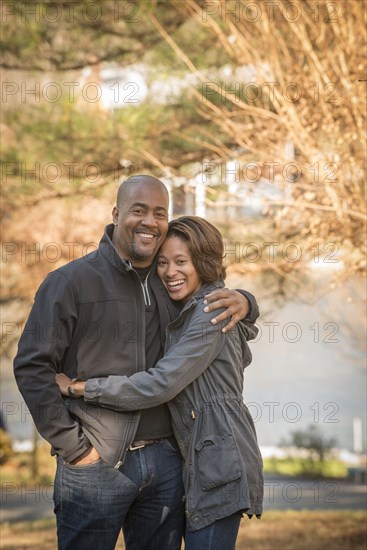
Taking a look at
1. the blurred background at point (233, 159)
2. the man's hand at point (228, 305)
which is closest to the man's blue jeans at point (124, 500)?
the man's hand at point (228, 305)

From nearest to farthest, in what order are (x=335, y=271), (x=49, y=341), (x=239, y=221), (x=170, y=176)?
(x=49, y=341) → (x=335, y=271) → (x=170, y=176) → (x=239, y=221)

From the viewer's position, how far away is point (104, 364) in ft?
10.3

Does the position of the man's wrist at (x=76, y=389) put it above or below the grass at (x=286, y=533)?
above

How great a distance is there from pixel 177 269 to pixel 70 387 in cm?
60

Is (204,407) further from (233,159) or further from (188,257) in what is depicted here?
(233,159)

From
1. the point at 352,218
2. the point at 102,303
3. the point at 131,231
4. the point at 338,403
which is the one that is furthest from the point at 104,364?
the point at 338,403

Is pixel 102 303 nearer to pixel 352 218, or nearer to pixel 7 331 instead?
pixel 352 218

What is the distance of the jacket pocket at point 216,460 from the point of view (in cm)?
302

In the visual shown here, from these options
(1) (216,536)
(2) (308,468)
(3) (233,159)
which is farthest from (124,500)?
(2) (308,468)

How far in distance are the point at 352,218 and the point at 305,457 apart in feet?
13.6

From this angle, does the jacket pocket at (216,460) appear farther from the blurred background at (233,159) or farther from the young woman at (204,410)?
the blurred background at (233,159)

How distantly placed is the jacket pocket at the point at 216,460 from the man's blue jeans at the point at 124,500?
180mm

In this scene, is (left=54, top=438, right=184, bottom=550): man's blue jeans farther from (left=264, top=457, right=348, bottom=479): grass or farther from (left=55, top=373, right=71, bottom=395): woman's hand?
(left=264, top=457, right=348, bottom=479): grass

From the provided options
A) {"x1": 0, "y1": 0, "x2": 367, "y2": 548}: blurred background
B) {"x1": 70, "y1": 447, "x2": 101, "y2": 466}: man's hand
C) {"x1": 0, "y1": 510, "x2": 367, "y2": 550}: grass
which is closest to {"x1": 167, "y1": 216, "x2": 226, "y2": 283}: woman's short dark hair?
{"x1": 70, "y1": 447, "x2": 101, "y2": 466}: man's hand
